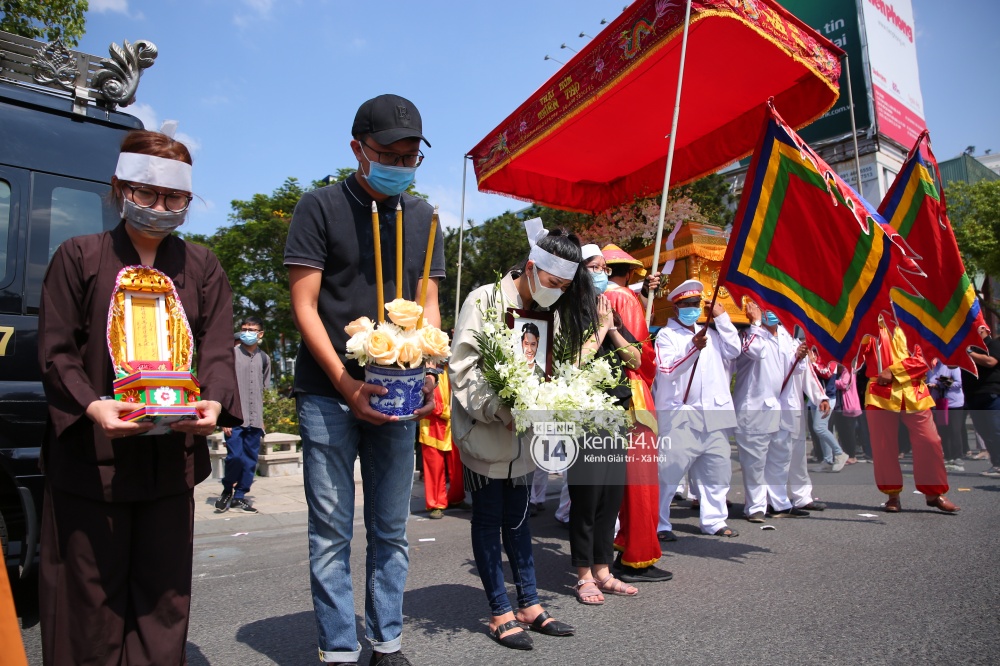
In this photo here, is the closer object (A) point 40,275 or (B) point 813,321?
(A) point 40,275

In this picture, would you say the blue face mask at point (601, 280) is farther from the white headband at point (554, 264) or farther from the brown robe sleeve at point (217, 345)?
the brown robe sleeve at point (217, 345)

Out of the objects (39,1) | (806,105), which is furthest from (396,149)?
(39,1)

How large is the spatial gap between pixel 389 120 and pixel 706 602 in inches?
114

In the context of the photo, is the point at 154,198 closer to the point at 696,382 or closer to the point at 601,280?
the point at 601,280

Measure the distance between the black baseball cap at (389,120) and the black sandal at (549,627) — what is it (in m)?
2.20

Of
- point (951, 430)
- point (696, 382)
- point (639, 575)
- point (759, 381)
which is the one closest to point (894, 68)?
point (951, 430)

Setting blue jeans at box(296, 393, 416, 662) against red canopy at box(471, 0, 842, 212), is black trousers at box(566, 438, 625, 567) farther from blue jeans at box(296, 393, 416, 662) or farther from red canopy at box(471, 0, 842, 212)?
red canopy at box(471, 0, 842, 212)

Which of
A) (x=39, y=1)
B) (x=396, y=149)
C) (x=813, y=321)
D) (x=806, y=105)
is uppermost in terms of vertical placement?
(x=39, y=1)

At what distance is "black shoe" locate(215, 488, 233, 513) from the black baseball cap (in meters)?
5.59

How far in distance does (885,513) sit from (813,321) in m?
2.82

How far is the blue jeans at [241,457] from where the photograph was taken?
668 cm

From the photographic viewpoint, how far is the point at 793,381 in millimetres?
6867

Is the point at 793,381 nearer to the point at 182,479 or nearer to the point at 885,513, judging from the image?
the point at 885,513

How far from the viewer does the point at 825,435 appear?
961 centimetres
